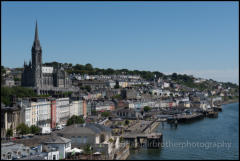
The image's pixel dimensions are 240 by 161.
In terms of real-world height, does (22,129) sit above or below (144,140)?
above

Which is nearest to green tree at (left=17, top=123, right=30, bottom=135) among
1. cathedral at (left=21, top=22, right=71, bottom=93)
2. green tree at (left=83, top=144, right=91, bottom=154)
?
green tree at (left=83, top=144, right=91, bottom=154)

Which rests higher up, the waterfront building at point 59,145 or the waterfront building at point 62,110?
the waterfront building at point 62,110

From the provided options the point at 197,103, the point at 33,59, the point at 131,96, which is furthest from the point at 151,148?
the point at 197,103

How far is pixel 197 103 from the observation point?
77.9m

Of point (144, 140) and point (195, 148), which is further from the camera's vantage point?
point (144, 140)

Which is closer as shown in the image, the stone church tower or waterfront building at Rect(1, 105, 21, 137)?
waterfront building at Rect(1, 105, 21, 137)

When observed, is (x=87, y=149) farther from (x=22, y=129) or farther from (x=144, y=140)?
(x=144, y=140)

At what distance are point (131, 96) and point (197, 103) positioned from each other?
13155mm

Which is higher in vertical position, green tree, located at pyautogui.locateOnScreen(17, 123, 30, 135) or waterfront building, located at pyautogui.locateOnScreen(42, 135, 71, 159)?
green tree, located at pyautogui.locateOnScreen(17, 123, 30, 135)

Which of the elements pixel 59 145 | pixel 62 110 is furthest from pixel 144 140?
pixel 62 110

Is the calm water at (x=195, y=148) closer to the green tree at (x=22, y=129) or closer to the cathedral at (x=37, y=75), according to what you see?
the green tree at (x=22, y=129)

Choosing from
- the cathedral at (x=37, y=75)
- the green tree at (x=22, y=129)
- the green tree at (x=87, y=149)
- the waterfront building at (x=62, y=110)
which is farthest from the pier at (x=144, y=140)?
the cathedral at (x=37, y=75)

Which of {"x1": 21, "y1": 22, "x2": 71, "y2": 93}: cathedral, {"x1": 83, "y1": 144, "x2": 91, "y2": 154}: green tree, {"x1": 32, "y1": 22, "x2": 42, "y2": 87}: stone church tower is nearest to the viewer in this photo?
{"x1": 83, "y1": 144, "x2": 91, "y2": 154}: green tree

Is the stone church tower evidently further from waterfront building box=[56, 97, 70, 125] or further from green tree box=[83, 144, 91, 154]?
green tree box=[83, 144, 91, 154]
